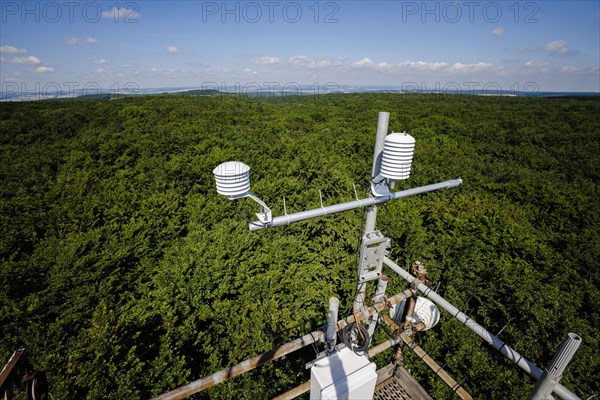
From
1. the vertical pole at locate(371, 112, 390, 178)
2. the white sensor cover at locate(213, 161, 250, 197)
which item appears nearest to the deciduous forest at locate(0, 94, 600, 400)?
the white sensor cover at locate(213, 161, 250, 197)

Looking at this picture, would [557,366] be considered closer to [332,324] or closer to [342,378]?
[342,378]

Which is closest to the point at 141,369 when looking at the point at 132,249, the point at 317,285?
the point at 132,249

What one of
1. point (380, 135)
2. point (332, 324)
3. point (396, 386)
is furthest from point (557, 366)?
point (396, 386)

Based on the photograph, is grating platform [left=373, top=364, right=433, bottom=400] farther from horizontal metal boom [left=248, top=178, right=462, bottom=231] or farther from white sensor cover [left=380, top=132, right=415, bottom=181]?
white sensor cover [left=380, top=132, right=415, bottom=181]

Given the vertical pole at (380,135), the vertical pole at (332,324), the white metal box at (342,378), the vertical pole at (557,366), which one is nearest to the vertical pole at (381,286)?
the vertical pole at (332,324)

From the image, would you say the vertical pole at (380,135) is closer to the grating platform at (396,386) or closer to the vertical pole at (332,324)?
the vertical pole at (332,324)
